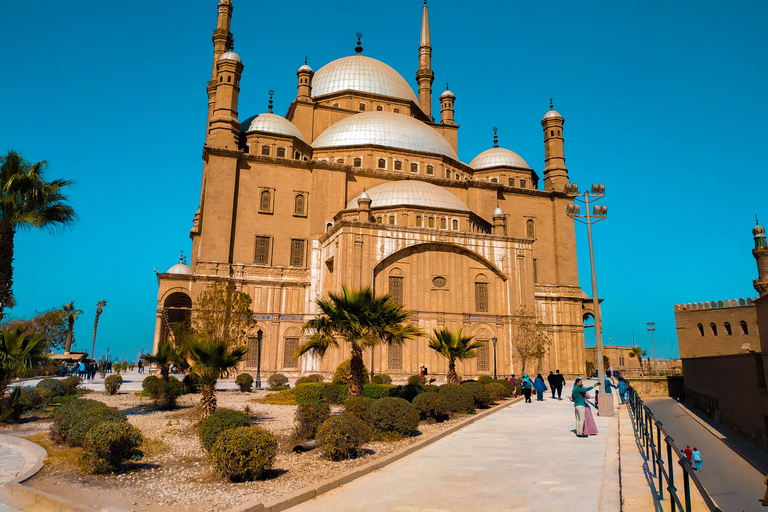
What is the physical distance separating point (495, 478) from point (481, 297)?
2419 cm

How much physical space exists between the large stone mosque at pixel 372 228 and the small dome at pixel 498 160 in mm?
115

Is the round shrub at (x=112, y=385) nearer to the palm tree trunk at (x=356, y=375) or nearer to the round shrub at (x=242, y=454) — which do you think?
the palm tree trunk at (x=356, y=375)

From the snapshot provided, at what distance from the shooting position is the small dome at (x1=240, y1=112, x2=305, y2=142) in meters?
37.0

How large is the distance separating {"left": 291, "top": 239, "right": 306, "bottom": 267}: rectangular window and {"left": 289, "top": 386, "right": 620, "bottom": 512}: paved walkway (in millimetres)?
23388

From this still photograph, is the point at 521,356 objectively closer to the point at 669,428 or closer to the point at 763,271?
the point at 669,428

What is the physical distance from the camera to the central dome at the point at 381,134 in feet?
126

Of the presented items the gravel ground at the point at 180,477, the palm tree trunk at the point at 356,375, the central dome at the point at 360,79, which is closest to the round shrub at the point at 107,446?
the gravel ground at the point at 180,477

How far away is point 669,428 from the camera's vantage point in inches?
1158

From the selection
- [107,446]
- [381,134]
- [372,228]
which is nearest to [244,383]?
[372,228]

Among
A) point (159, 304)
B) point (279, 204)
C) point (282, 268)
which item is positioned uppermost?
point (279, 204)

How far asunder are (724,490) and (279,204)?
27631 millimetres

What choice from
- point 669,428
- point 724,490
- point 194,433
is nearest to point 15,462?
point 194,433

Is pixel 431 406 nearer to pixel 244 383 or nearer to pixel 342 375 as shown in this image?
pixel 342 375

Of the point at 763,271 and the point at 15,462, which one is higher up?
the point at 763,271
